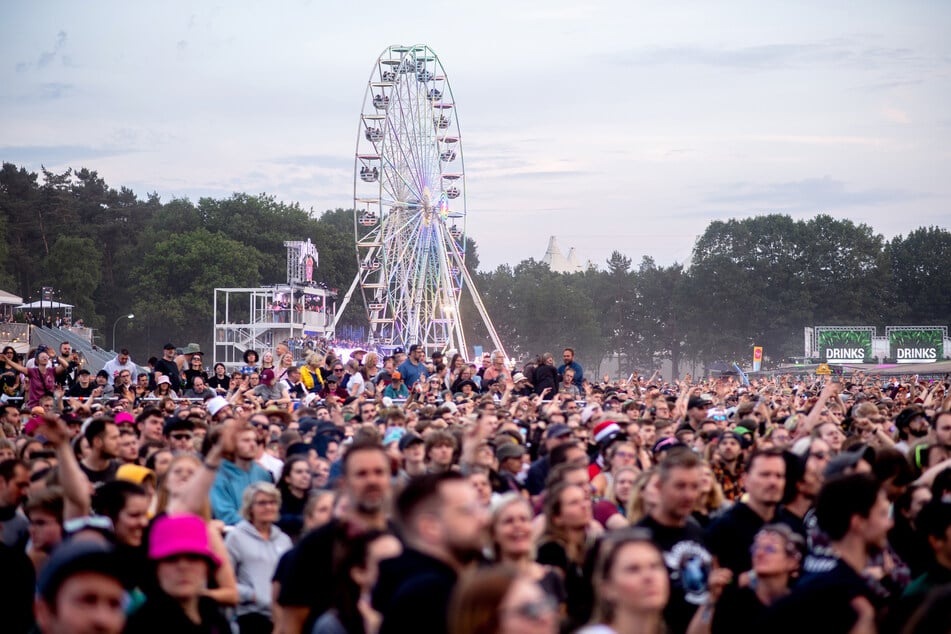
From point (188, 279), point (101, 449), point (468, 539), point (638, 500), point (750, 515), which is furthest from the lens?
point (188, 279)

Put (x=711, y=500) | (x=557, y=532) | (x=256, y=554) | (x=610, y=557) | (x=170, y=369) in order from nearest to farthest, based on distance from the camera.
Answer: (x=610, y=557)
(x=557, y=532)
(x=256, y=554)
(x=711, y=500)
(x=170, y=369)

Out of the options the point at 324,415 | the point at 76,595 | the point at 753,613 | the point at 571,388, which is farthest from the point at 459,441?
the point at 571,388

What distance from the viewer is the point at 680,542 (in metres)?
6.45

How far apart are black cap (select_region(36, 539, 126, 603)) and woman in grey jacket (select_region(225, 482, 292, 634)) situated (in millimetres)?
3059

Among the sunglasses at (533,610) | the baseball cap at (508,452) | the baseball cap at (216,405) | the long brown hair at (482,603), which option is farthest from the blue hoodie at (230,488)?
the sunglasses at (533,610)

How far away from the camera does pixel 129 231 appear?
360 feet

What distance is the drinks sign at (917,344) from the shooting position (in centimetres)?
7338

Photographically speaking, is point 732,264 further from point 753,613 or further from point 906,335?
point 753,613

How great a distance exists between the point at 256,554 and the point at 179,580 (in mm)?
2301

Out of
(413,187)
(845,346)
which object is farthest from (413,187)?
(845,346)

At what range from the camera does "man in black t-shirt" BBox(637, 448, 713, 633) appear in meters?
6.33

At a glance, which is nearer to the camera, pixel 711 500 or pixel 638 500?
pixel 638 500

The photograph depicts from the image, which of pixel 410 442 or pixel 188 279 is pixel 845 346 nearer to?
pixel 188 279

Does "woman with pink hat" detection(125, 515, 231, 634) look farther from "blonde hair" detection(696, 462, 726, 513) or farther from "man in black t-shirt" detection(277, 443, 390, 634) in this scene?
"blonde hair" detection(696, 462, 726, 513)
